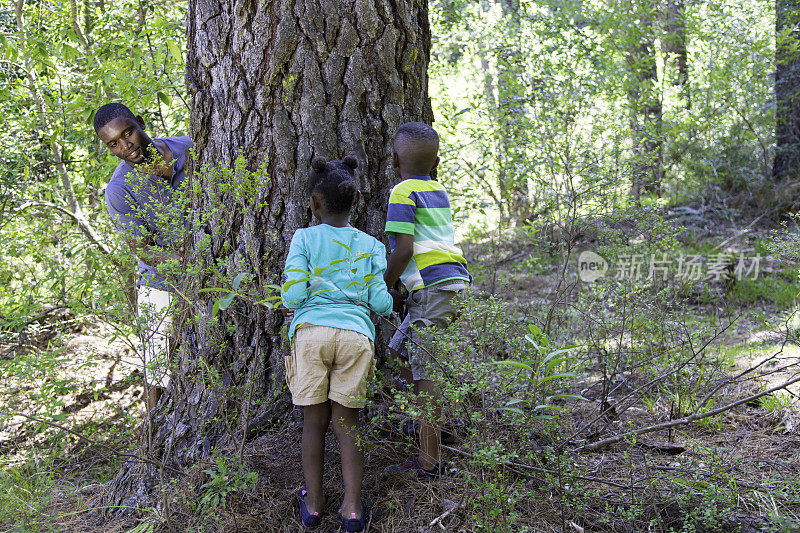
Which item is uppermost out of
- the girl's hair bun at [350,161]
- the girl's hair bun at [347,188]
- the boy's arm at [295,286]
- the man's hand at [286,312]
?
the girl's hair bun at [350,161]

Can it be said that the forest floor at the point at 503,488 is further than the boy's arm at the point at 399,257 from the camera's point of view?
No

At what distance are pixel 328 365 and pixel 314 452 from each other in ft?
1.24

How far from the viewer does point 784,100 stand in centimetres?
968

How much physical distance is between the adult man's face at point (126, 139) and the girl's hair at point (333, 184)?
4.89ft

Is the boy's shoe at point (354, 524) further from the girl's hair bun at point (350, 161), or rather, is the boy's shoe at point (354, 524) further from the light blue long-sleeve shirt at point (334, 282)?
the girl's hair bun at point (350, 161)

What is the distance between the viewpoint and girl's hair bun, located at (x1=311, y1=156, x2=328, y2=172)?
9.53 feet

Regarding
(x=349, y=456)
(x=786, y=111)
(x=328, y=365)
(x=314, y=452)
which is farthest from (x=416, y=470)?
(x=786, y=111)

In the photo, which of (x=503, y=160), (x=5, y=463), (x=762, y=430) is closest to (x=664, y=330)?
(x=762, y=430)

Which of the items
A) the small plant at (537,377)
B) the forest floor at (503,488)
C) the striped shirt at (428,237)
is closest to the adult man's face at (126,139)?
the forest floor at (503,488)

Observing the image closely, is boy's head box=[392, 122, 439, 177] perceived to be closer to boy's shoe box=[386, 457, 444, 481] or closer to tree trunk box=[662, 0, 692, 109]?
boy's shoe box=[386, 457, 444, 481]

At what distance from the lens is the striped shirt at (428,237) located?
306 cm

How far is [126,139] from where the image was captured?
151 inches

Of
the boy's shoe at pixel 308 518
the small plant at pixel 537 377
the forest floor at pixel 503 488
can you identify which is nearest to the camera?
the small plant at pixel 537 377

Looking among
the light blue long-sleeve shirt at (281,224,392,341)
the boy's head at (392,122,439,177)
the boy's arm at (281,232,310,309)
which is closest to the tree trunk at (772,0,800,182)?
the boy's head at (392,122,439,177)
